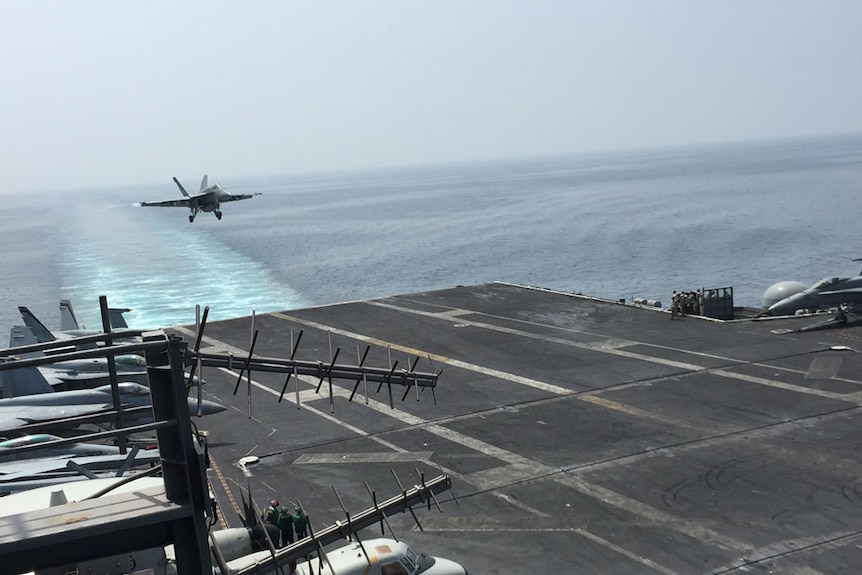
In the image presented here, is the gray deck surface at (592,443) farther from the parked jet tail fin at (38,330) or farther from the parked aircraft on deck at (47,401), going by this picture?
the parked jet tail fin at (38,330)

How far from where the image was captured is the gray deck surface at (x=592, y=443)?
2569cm

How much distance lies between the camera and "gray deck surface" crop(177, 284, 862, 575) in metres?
25.7

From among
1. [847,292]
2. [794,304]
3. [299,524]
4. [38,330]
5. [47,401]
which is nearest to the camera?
[299,524]

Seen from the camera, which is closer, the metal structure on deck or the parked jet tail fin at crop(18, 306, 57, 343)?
the metal structure on deck

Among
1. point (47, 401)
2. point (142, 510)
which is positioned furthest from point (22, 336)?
point (142, 510)

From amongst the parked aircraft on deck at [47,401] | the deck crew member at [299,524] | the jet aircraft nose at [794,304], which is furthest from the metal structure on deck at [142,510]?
the jet aircraft nose at [794,304]

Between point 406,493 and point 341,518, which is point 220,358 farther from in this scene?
point 341,518

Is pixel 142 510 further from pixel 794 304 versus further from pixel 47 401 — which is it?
pixel 794 304

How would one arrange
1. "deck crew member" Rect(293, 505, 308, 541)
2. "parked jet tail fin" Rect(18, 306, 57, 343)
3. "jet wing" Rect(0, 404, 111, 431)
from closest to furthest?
"deck crew member" Rect(293, 505, 308, 541) → "jet wing" Rect(0, 404, 111, 431) → "parked jet tail fin" Rect(18, 306, 57, 343)

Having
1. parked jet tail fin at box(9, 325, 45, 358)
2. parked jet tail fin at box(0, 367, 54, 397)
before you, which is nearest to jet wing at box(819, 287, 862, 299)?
parked jet tail fin at box(0, 367, 54, 397)

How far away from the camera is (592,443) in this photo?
34.8 m

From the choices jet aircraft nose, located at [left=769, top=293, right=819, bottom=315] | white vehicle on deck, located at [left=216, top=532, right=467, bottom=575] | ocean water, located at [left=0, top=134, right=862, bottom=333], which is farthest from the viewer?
ocean water, located at [left=0, top=134, right=862, bottom=333]

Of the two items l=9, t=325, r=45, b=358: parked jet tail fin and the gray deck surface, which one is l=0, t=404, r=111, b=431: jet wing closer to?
the gray deck surface

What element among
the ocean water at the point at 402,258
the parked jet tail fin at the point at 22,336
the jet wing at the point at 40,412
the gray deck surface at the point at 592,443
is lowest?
the ocean water at the point at 402,258
